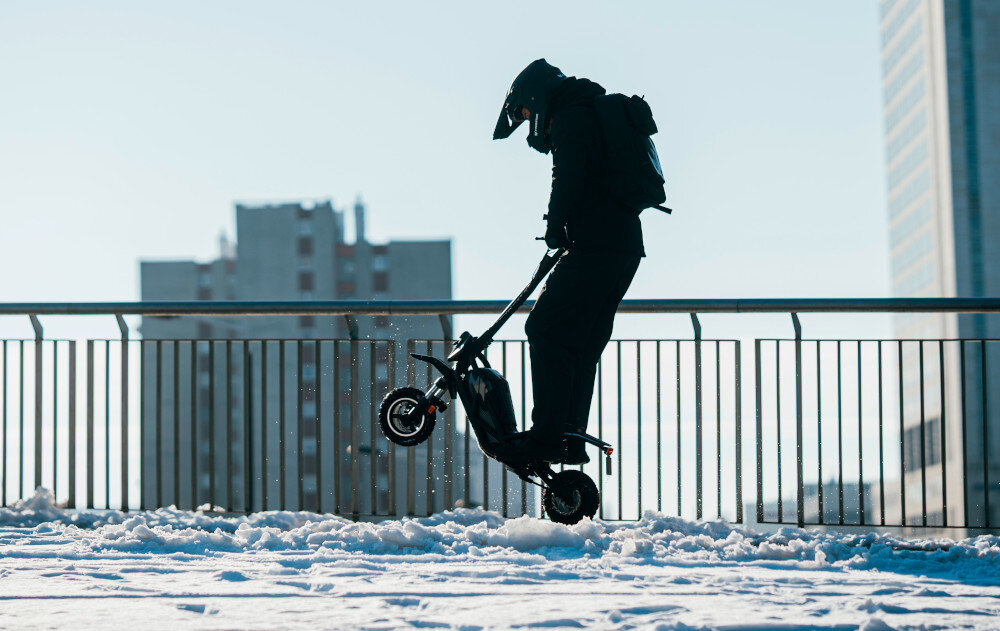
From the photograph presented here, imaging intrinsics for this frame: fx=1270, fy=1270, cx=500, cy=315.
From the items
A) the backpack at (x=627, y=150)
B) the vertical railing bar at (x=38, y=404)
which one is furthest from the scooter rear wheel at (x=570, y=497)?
the vertical railing bar at (x=38, y=404)

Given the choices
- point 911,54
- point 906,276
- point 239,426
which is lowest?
point 239,426

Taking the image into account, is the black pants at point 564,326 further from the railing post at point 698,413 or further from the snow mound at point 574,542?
the railing post at point 698,413

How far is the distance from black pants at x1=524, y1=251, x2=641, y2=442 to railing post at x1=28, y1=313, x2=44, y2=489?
390cm

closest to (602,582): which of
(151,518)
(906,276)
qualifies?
(151,518)

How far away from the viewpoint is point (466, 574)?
5.03 metres

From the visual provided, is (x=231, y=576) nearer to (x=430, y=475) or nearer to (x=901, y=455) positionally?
(x=430, y=475)

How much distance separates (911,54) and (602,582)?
11341cm

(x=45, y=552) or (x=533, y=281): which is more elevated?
(x=533, y=281)

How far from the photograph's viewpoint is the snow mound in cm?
574

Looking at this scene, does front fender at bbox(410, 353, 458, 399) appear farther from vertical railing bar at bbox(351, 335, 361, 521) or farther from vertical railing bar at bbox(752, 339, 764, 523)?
vertical railing bar at bbox(752, 339, 764, 523)

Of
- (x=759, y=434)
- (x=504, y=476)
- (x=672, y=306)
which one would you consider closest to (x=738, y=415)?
(x=759, y=434)

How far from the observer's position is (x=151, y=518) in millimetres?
7047

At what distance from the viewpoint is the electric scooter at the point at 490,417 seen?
530cm

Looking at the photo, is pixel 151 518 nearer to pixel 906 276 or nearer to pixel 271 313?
pixel 271 313
